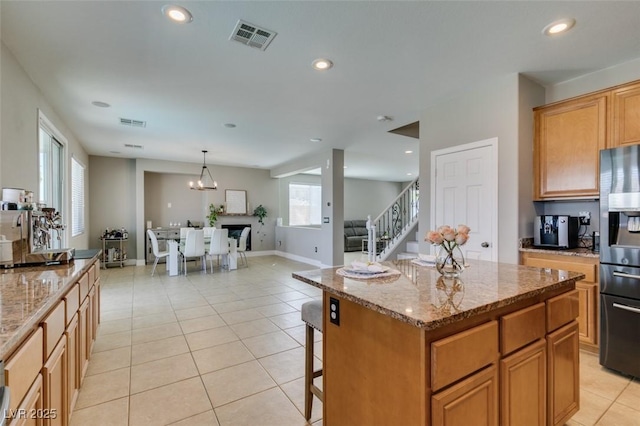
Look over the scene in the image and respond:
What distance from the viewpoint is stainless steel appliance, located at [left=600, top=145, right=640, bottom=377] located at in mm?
2266

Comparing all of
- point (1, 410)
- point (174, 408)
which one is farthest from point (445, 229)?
point (174, 408)

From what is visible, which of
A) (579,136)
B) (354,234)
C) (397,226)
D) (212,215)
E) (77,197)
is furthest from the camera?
Answer: (354,234)

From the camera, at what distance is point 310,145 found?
601 centimetres

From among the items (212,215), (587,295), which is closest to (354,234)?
(212,215)

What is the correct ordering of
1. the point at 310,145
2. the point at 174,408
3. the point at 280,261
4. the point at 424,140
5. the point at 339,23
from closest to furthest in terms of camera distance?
the point at 174,408, the point at 339,23, the point at 424,140, the point at 310,145, the point at 280,261

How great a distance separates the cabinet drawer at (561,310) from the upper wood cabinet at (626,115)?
1.74m

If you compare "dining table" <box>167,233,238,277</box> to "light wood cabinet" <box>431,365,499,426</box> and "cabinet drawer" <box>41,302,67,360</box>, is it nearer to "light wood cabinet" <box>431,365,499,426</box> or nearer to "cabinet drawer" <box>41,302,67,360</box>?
"cabinet drawer" <box>41,302,67,360</box>

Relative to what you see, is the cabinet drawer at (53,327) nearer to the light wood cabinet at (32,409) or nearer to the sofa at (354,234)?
the light wood cabinet at (32,409)

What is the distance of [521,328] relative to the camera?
146 centimetres

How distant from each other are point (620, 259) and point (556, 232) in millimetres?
622

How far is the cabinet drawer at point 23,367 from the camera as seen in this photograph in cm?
95

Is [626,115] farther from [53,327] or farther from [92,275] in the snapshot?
[92,275]

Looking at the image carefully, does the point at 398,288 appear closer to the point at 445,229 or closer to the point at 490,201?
the point at 445,229

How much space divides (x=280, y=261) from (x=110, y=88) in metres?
5.48
